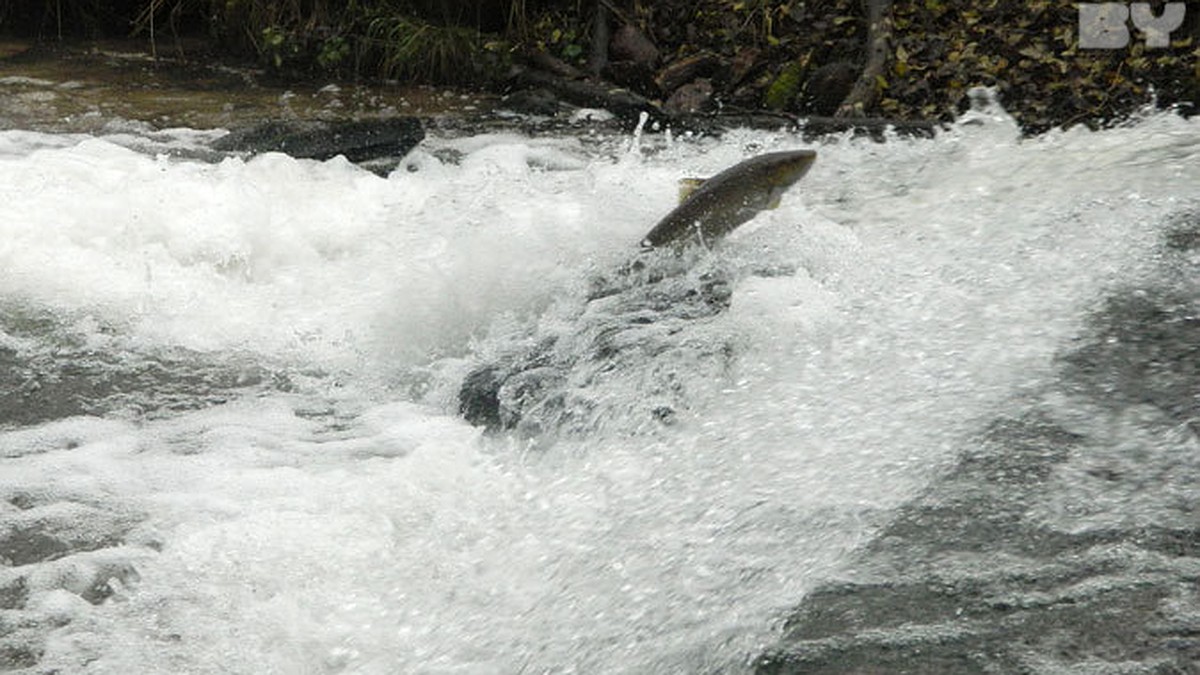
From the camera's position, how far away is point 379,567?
3.68m

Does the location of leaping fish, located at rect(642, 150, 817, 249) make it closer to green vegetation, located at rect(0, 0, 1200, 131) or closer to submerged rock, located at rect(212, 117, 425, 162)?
submerged rock, located at rect(212, 117, 425, 162)

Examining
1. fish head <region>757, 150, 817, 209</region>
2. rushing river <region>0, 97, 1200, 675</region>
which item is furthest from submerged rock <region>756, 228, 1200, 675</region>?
fish head <region>757, 150, 817, 209</region>

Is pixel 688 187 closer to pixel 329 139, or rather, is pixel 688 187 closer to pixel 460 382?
pixel 460 382

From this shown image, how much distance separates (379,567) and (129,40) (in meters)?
7.34

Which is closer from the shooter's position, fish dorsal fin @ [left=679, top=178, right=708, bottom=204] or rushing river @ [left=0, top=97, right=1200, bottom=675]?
rushing river @ [left=0, top=97, right=1200, bottom=675]

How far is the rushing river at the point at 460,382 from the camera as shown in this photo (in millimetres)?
3428

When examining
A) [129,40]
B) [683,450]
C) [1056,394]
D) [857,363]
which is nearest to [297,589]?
[683,450]

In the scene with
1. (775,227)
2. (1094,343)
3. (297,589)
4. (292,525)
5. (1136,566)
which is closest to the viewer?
(1136,566)

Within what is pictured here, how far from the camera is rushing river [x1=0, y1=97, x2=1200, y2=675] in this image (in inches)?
135

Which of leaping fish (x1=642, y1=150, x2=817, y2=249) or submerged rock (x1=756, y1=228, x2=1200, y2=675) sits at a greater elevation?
leaping fish (x1=642, y1=150, x2=817, y2=249)

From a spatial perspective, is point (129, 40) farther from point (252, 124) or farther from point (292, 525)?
point (292, 525)

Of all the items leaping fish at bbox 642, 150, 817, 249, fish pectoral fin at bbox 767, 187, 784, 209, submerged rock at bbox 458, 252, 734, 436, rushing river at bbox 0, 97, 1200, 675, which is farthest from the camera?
fish pectoral fin at bbox 767, 187, 784, 209

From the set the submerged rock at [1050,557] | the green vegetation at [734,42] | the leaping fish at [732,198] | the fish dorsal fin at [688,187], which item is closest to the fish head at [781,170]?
the leaping fish at [732,198]

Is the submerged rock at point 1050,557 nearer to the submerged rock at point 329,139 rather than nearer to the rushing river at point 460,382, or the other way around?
the rushing river at point 460,382
